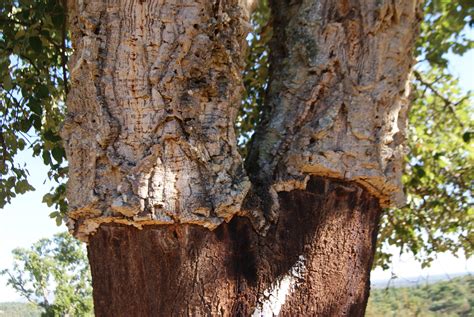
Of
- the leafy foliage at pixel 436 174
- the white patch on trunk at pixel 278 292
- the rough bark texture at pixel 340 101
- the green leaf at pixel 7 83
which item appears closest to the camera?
the white patch on trunk at pixel 278 292

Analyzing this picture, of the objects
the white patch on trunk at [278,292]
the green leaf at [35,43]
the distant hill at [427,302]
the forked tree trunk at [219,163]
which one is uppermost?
the green leaf at [35,43]

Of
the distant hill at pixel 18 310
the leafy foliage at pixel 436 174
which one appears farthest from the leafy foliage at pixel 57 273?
the leafy foliage at pixel 436 174

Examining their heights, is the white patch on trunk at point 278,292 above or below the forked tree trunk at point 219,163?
below

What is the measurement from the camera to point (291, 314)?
66.9 inches

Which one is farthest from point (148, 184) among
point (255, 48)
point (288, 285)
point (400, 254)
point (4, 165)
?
point (400, 254)

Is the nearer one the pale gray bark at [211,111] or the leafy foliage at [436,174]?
the pale gray bark at [211,111]

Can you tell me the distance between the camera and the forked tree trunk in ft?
5.21

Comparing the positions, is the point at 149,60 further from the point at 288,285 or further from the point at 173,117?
the point at 288,285

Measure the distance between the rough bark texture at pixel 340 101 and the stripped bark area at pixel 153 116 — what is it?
0.76 feet

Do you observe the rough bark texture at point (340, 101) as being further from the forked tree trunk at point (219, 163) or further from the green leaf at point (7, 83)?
the green leaf at point (7, 83)

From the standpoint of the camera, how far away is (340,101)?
1.86 metres

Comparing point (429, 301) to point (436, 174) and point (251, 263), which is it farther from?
point (251, 263)

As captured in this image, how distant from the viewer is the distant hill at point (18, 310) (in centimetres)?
985

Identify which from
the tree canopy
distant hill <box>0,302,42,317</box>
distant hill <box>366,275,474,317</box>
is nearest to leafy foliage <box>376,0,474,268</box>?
the tree canopy
